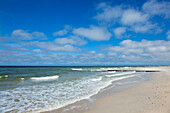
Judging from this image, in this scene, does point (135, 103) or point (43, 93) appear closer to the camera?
point (135, 103)

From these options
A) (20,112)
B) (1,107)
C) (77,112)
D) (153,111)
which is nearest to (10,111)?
(20,112)

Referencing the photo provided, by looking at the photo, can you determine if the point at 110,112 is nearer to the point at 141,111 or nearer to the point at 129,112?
the point at 129,112

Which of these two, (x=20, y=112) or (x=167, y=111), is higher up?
(x=167, y=111)

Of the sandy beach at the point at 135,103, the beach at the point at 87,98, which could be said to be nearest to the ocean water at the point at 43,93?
the beach at the point at 87,98

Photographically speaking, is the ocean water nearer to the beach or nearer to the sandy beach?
the beach

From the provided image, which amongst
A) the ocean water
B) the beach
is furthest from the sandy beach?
the ocean water

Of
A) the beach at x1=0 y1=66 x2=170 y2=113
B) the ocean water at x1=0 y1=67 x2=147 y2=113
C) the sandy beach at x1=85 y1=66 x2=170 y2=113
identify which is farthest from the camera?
the ocean water at x1=0 y1=67 x2=147 y2=113

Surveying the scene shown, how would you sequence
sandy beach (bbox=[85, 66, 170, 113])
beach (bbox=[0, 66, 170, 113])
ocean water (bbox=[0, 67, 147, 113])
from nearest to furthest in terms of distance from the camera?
sandy beach (bbox=[85, 66, 170, 113]), beach (bbox=[0, 66, 170, 113]), ocean water (bbox=[0, 67, 147, 113])

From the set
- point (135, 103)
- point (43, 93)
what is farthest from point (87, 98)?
point (43, 93)

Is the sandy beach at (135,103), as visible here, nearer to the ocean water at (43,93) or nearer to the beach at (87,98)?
the beach at (87,98)

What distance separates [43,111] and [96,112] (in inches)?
119

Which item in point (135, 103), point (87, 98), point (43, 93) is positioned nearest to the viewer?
point (135, 103)

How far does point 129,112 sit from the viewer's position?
566 centimetres

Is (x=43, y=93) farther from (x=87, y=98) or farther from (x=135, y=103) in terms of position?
(x=135, y=103)
